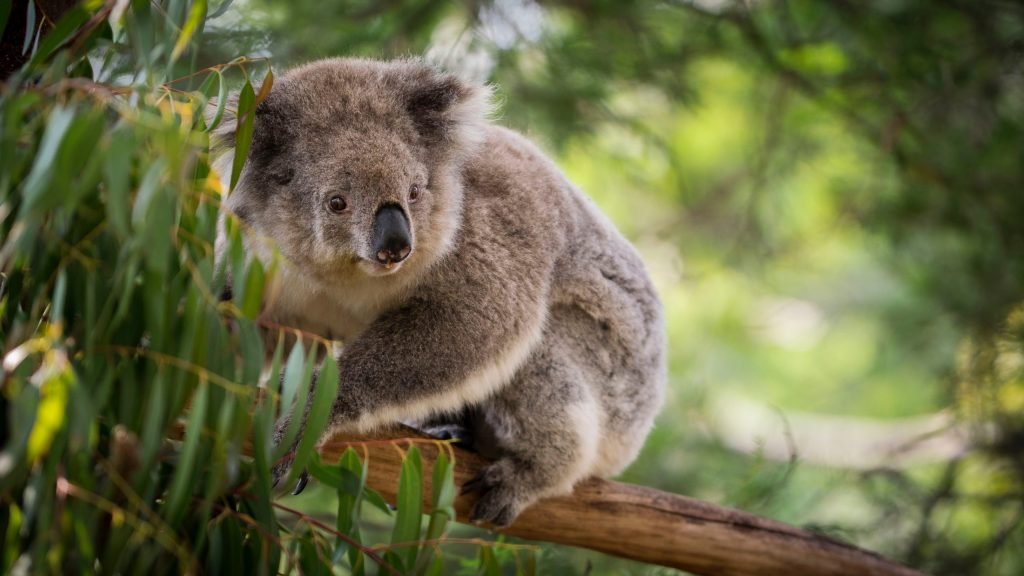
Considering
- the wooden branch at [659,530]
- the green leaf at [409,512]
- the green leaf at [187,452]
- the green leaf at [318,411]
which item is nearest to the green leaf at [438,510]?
the green leaf at [409,512]

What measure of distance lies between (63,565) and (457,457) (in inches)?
66.7

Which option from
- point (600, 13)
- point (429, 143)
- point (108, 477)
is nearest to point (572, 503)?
point (429, 143)

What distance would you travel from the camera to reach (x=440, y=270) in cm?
324

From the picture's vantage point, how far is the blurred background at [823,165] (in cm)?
518

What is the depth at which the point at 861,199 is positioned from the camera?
7.15 metres

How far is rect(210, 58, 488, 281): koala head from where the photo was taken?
9.30ft

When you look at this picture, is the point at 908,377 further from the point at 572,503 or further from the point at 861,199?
the point at 572,503

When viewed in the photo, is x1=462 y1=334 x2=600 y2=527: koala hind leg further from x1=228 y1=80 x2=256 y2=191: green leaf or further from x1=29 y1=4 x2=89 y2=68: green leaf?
x1=29 y1=4 x2=89 y2=68: green leaf

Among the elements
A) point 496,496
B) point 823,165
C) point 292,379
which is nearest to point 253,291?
point 292,379

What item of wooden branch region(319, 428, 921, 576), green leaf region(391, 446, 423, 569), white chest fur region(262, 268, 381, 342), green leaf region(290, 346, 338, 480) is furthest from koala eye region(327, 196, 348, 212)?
wooden branch region(319, 428, 921, 576)

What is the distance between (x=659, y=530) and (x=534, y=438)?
1.93 ft

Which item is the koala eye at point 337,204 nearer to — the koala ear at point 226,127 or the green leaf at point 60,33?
the koala ear at point 226,127

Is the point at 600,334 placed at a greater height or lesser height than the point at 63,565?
greater

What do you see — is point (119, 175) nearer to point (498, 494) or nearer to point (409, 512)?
point (409, 512)
